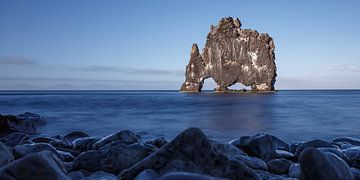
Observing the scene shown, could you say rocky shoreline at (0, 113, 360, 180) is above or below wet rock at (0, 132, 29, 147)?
above

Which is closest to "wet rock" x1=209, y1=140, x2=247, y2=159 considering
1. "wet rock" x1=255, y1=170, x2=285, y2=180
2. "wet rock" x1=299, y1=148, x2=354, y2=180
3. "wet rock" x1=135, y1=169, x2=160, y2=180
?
"wet rock" x1=255, y1=170, x2=285, y2=180

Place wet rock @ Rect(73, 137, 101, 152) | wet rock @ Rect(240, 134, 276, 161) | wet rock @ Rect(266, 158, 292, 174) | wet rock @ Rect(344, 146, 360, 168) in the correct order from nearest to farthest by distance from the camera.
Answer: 1. wet rock @ Rect(266, 158, 292, 174)
2. wet rock @ Rect(344, 146, 360, 168)
3. wet rock @ Rect(240, 134, 276, 161)
4. wet rock @ Rect(73, 137, 101, 152)

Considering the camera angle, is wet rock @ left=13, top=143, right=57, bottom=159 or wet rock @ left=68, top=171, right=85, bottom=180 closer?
wet rock @ left=68, top=171, right=85, bottom=180

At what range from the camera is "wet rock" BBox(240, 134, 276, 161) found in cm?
605

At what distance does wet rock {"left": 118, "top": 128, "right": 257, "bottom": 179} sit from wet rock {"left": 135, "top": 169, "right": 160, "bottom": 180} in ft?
0.25

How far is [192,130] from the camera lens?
4016mm

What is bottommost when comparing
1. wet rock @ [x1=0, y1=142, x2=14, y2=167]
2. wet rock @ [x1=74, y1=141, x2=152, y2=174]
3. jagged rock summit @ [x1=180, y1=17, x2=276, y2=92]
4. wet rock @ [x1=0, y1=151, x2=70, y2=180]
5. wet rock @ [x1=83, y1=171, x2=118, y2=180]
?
wet rock @ [x1=83, y1=171, x2=118, y2=180]

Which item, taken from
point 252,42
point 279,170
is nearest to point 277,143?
point 279,170

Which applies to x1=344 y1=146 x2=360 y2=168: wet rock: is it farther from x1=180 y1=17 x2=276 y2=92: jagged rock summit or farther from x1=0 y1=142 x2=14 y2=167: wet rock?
x1=180 y1=17 x2=276 y2=92: jagged rock summit

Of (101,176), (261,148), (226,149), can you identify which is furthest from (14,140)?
(261,148)

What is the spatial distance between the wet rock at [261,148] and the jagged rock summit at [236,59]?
88.7m

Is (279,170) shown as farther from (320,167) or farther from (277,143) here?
(277,143)

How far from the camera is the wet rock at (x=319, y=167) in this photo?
11.2ft

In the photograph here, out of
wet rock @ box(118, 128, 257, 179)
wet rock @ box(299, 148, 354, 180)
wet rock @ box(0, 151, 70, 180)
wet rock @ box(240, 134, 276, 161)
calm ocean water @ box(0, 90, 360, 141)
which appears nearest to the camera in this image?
wet rock @ box(0, 151, 70, 180)
